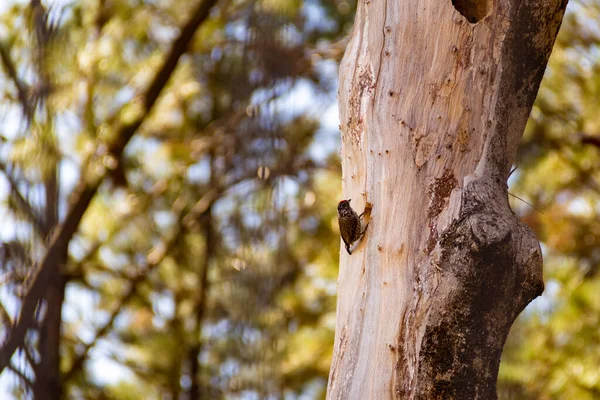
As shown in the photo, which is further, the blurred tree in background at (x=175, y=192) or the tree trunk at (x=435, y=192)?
the blurred tree in background at (x=175, y=192)

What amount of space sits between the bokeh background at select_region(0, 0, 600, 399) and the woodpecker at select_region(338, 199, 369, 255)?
140cm

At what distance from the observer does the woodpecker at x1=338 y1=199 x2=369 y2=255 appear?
1.32 m

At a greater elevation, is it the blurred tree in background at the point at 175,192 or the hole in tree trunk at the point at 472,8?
the blurred tree in background at the point at 175,192

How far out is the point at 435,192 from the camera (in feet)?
4.20

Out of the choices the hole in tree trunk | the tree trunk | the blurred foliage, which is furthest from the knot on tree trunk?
the blurred foliage

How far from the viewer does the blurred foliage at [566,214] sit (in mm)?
3607

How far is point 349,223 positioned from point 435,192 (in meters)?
0.17

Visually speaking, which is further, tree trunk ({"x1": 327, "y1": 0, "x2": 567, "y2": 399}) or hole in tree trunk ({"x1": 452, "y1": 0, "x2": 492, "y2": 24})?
hole in tree trunk ({"x1": 452, "y1": 0, "x2": 492, "y2": 24})

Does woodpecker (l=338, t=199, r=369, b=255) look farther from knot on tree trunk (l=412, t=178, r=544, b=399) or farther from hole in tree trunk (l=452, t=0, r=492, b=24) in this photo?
hole in tree trunk (l=452, t=0, r=492, b=24)

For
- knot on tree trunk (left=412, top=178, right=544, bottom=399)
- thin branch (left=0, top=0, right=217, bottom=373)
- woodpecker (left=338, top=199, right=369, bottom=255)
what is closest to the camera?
knot on tree trunk (left=412, top=178, right=544, bottom=399)

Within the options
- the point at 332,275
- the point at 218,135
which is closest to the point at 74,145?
the point at 218,135

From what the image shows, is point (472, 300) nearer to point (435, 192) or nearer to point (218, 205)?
point (435, 192)

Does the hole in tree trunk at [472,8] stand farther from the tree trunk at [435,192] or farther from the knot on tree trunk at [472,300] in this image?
the knot on tree trunk at [472,300]

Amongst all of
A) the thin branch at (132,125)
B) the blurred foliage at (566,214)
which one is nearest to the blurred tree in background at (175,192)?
the thin branch at (132,125)
